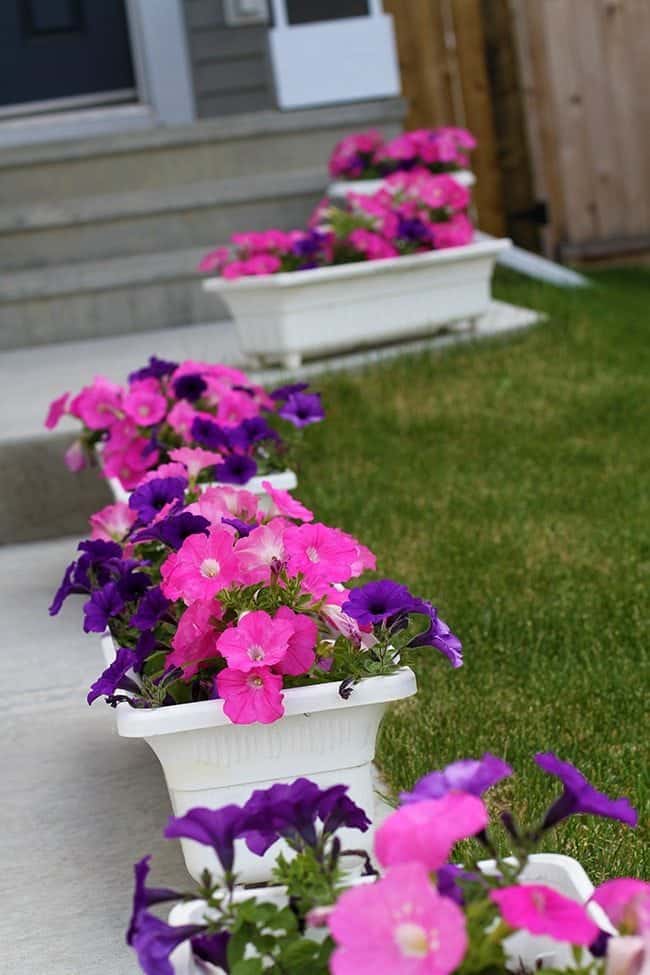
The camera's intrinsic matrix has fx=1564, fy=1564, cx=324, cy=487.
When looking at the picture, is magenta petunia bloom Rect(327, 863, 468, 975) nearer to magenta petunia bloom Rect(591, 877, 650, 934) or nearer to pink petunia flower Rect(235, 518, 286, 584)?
magenta petunia bloom Rect(591, 877, 650, 934)

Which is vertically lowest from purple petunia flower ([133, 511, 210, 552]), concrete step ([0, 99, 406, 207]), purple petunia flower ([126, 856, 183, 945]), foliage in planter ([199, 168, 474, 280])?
purple petunia flower ([126, 856, 183, 945])

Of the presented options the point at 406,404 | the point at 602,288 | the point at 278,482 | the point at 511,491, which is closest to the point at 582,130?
the point at 602,288

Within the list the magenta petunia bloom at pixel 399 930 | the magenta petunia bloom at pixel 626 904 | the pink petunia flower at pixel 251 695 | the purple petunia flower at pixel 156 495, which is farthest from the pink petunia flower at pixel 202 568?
the magenta petunia bloom at pixel 399 930

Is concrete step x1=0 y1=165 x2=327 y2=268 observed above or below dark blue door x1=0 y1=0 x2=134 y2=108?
below

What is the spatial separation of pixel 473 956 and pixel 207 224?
4829 mm

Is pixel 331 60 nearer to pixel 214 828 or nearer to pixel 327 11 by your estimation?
pixel 327 11

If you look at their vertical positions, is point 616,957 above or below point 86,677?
above

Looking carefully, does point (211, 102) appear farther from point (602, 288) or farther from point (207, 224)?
point (602, 288)

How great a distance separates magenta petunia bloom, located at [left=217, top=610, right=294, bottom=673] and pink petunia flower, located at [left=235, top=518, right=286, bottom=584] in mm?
92

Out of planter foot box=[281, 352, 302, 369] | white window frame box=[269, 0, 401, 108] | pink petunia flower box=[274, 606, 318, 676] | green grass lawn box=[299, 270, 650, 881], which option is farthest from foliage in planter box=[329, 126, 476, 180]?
pink petunia flower box=[274, 606, 318, 676]

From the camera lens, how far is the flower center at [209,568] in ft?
5.85

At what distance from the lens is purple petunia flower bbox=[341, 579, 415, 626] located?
1.70 metres

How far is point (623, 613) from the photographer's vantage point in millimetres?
2664

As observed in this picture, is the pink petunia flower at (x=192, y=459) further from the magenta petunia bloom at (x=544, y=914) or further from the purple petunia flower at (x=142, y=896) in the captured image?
the magenta petunia bloom at (x=544, y=914)
